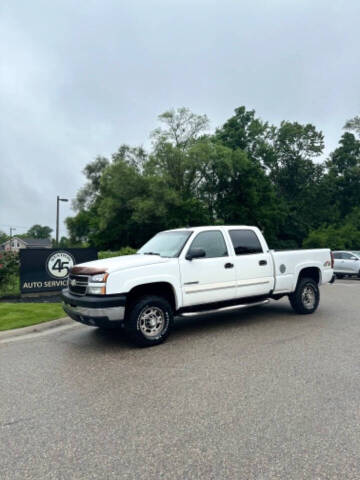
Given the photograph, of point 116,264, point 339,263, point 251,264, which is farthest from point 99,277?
point 339,263

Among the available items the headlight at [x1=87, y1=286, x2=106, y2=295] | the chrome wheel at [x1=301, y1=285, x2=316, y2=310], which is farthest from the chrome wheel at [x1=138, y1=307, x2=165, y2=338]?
the chrome wheel at [x1=301, y1=285, x2=316, y2=310]

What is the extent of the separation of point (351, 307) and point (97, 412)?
7982 mm

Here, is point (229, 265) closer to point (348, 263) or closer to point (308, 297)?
point (308, 297)

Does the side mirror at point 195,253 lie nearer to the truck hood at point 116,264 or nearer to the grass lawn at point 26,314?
the truck hood at point 116,264

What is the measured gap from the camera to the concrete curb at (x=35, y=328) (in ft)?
22.2

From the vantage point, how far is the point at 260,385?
4.21 metres

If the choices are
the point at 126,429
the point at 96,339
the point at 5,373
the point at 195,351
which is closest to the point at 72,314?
the point at 96,339

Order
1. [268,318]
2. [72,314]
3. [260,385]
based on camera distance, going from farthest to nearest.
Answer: [268,318]
[72,314]
[260,385]

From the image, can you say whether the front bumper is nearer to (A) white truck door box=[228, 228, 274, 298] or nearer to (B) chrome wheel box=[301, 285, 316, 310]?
(A) white truck door box=[228, 228, 274, 298]

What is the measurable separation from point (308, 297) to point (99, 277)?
521cm

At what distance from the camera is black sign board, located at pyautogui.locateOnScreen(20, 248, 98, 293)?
10883 mm

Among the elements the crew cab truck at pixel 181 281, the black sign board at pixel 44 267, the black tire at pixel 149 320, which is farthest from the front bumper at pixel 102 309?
the black sign board at pixel 44 267

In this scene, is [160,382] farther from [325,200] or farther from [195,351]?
[325,200]

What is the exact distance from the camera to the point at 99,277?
5.67 m
